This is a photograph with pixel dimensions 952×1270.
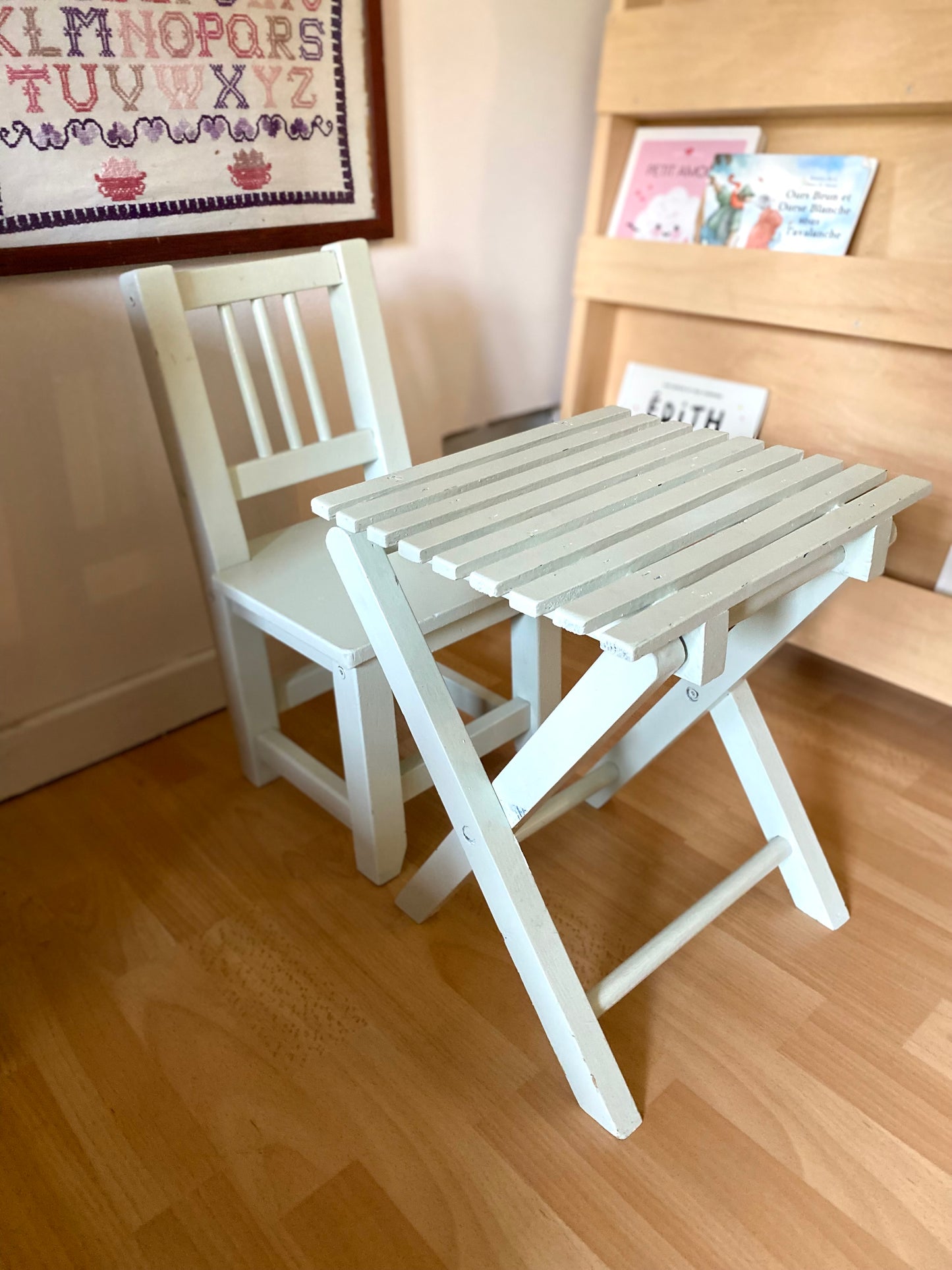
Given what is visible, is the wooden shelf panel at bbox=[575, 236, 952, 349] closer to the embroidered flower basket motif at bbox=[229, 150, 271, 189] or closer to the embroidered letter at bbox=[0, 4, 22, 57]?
the embroidered flower basket motif at bbox=[229, 150, 271, 189]

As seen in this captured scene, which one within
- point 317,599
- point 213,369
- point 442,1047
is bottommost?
point 442,1047

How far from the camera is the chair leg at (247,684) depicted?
124cm

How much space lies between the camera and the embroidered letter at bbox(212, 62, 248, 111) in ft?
3.95

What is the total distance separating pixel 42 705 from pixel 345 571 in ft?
2.50

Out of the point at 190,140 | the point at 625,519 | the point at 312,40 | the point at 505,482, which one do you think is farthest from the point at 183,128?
the point at 625,519

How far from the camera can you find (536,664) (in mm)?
1274

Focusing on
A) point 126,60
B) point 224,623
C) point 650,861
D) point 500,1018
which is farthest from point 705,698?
point 126,60

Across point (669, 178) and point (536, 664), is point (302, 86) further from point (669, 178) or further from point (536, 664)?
point (536, 664)

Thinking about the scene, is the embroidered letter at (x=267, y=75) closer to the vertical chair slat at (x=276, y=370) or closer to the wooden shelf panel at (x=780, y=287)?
the vertical chair slat at (x=276, y=370)

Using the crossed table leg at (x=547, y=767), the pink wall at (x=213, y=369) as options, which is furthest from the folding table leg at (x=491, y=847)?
the pink wall at (x=213, y=369)

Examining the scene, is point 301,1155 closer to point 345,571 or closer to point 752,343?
point 345,571

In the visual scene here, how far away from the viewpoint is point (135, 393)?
4.28 feet

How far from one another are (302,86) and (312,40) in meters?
0.06

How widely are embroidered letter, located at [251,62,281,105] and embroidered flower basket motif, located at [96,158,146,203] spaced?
0.21 m
